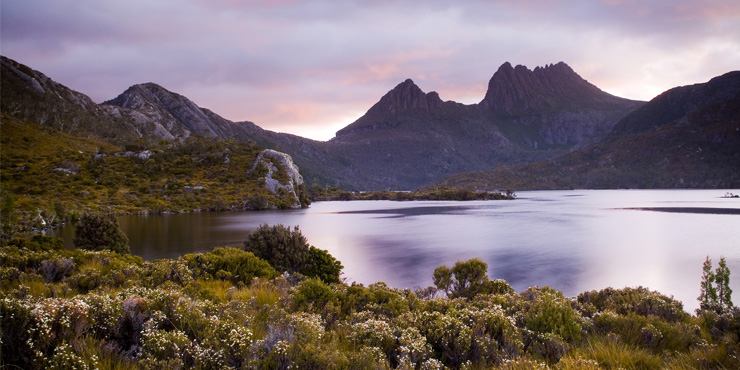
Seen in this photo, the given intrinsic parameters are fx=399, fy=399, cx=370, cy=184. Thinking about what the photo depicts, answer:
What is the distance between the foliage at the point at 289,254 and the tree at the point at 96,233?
33.4 ft

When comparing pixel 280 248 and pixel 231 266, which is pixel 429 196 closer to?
pixel 280 248

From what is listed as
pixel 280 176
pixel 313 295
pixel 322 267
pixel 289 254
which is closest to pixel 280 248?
pixel 289 254

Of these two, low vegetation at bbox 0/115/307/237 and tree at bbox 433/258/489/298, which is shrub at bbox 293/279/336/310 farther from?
low vegetation at bbox 0/115/307/237

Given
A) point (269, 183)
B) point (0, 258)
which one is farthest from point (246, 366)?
point (269, 183)

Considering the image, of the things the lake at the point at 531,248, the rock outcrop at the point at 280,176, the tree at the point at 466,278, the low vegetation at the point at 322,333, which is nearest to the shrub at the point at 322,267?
the lake at the point at 531,248

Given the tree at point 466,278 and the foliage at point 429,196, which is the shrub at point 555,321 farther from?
the foliage at point 429,196

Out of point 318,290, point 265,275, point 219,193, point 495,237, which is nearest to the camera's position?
point 318,290

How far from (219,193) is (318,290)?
76.5 meters

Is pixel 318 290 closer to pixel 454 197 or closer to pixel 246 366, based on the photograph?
pixel 246 366

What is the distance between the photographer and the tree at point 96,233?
23.0m

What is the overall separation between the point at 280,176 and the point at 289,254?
75983 millimetres

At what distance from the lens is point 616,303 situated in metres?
10.5

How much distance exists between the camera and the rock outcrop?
289 feet

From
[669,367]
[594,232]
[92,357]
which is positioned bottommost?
[594,232]
